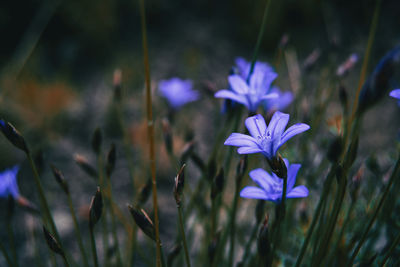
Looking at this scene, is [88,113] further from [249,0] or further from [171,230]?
[249,0]

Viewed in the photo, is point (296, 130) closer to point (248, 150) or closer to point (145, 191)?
point (248, 150)

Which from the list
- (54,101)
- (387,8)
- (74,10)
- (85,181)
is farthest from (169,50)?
(387,8)

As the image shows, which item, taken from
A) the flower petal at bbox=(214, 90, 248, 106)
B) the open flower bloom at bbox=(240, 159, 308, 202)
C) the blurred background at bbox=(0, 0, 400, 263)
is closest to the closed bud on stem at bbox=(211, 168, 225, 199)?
the open flower bloom at bbox=(240, 159, 308, 202)

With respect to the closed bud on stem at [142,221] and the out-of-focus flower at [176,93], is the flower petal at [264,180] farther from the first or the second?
the out-of-focus flower at [176,93]

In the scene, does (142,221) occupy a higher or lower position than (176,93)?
lower

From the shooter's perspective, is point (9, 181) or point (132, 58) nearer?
point (9, 181)

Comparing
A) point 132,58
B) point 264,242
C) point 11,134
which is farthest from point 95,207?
point 132,58
